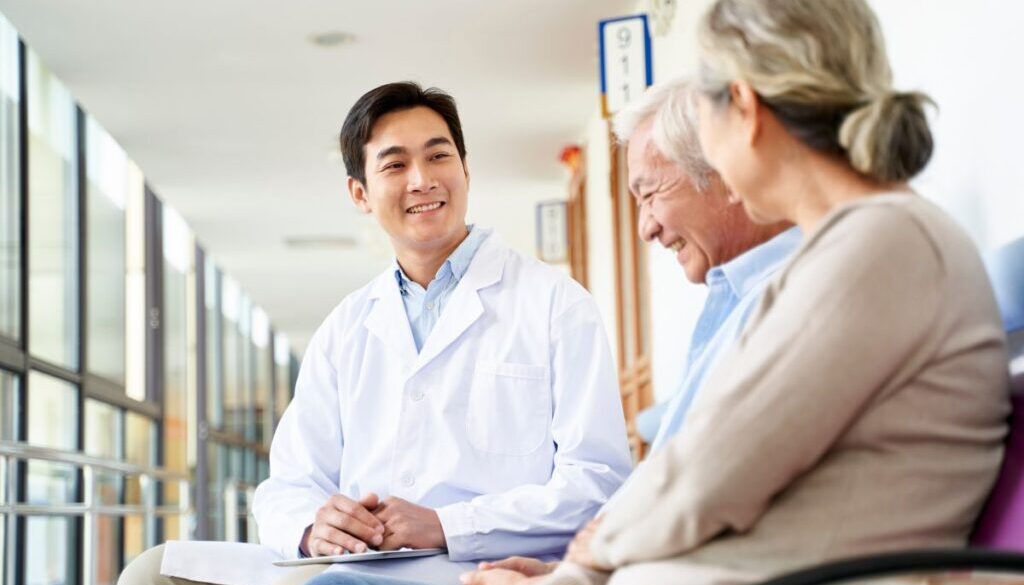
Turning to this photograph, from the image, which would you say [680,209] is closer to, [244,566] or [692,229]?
[692,229]

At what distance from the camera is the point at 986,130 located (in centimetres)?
209

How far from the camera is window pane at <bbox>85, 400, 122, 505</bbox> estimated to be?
26.5 ft

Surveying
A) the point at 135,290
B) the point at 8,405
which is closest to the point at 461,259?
the point at 8,405

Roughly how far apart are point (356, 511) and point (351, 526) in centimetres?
2

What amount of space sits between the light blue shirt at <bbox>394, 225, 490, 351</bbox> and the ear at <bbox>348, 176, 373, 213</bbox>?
0.72ft

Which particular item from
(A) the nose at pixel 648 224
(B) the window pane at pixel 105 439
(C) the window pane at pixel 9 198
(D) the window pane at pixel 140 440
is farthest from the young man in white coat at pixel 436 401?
(D) the window pane at pixel 140 440

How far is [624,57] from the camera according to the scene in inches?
198

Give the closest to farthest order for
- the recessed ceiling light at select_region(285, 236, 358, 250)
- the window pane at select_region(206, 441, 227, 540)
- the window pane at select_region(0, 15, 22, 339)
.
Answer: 1. the window pane at select_region(0, 15, 22, 339)
2. the recessed ceiling light at select_region(285, 236, 358, 250)
3. the window pane at select_region(206, 441, 227, 540)

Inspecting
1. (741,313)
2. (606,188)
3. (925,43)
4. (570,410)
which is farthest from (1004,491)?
(606,188)

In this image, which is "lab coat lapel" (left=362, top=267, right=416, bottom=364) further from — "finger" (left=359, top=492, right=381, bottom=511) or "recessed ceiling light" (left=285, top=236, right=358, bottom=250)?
"recessed ceiling light" (left=285, top=236, right=358, bottom=250)

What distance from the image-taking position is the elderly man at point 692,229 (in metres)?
1.99

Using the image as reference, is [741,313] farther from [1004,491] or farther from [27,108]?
[27,108]

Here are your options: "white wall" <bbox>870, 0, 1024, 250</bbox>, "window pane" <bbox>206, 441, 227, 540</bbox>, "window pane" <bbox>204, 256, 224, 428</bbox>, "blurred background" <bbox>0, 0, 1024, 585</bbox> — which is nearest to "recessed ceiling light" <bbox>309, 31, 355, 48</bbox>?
"blurred background" <bbox>0, 0, 1024, 585</bbox>

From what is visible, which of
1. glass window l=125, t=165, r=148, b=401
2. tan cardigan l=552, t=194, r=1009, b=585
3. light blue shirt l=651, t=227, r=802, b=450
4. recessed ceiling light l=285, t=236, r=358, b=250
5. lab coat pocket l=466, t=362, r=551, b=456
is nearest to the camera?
tan cardigan l=552, t=194, r=1009, b=585
